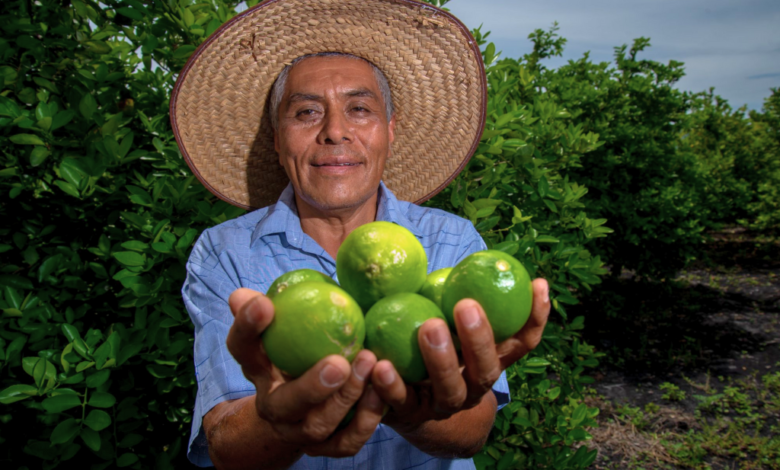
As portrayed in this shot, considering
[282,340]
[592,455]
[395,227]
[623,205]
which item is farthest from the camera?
[623,205]

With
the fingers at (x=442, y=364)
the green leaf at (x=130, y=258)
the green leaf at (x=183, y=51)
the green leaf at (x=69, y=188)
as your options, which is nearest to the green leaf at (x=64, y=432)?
the green leaf at (x=130, y=258)

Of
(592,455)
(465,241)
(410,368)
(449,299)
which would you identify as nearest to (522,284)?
(449,299)

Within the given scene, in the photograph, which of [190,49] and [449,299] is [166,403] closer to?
[190,49]

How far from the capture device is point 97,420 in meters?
2.00

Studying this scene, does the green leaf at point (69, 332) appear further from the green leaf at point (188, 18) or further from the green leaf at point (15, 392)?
the green leaf at point (188, 18)

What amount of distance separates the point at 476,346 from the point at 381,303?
0.25 meters

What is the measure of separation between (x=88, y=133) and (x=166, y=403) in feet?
4.70

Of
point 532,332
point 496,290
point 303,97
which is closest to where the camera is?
point 496,290

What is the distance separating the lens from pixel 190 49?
2426 millimetres

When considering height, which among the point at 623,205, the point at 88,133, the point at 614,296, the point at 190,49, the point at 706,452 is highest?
the point at 190,49

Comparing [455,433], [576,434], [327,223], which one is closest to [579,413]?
[576,434]

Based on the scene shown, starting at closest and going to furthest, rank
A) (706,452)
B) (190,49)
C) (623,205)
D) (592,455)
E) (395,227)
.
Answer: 1. (395,227)
2. (190,49)
3. (592,455)
4. (706,452)
5. (623,205)

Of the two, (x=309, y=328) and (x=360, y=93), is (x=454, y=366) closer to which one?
(x=309, y=328)

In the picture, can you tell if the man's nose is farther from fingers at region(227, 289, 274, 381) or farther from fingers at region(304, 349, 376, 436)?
fingers at region(304, 349, 376, 436)
